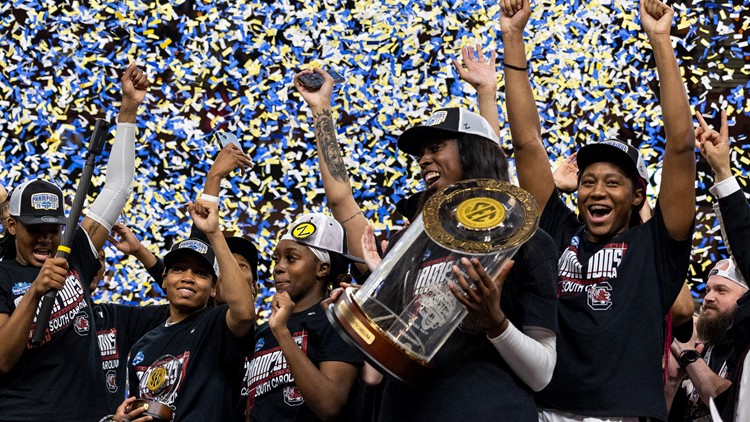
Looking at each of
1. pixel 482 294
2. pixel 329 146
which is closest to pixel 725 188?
pixel 482 294

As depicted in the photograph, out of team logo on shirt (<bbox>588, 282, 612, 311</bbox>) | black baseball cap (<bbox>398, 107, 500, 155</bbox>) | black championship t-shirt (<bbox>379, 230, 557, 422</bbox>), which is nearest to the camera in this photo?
black championship t-shirt (<bbox>379, 230, 557, 422</bbox>)

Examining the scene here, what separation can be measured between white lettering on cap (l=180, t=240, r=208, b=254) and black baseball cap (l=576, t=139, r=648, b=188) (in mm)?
1429

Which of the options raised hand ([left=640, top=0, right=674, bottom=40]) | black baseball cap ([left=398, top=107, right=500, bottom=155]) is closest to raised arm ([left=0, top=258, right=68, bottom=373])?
black baseball cap ([left=398, top=107, right=500, bottom=155])

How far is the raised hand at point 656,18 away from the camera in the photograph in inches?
113

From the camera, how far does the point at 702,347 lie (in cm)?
389

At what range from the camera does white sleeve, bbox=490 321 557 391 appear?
2.09 meters

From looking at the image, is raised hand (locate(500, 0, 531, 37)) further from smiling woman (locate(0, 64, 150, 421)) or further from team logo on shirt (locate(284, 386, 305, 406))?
smiling woman (locate(0, 64, 150, 421))

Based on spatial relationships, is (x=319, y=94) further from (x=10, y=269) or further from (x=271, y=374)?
(x=10, y=269)

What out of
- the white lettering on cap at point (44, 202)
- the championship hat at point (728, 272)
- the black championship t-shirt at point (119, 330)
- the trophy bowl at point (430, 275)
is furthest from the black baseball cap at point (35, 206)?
the championship hat at point (728, 272)

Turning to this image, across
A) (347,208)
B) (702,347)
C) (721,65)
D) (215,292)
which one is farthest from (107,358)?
(721,65)

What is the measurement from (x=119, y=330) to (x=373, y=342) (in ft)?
7.87

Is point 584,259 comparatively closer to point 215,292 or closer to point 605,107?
point 215,292

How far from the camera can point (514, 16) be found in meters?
3.18

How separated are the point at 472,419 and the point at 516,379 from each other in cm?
16
